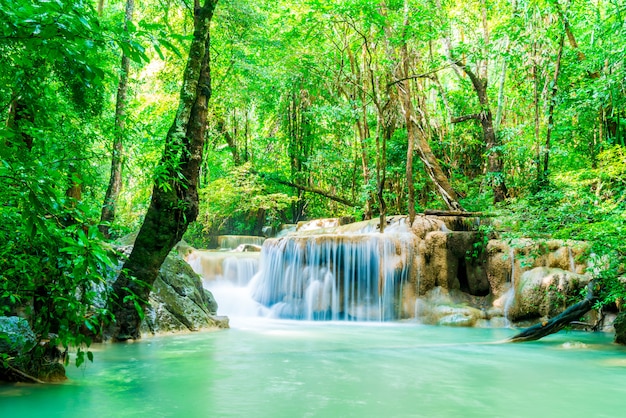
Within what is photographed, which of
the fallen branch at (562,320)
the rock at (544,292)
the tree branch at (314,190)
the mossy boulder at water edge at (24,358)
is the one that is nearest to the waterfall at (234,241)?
the tree branch at (314,190)

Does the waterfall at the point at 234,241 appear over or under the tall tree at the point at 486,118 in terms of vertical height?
under

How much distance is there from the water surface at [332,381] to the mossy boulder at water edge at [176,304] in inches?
20.3

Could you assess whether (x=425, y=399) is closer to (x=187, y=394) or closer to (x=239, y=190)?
(x=187, y=394)

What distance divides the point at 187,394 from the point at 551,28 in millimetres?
9899

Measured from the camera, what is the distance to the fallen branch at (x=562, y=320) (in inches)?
271

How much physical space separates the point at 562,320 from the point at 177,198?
18.0 feet

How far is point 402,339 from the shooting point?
802 centimetres

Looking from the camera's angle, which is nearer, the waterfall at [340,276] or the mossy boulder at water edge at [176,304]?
the mossy boulder at water edge at [176,304]

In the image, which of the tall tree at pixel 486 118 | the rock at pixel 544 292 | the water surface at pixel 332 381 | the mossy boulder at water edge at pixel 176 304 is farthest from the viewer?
the tall tree at pixel 486 118

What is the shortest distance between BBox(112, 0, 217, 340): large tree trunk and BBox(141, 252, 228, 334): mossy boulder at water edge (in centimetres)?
79

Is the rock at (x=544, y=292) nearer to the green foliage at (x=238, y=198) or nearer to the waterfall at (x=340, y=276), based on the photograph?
the waterfall at (x=340, y=276)

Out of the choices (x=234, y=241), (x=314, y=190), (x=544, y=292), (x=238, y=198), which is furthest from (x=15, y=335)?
(x=314, y=190)

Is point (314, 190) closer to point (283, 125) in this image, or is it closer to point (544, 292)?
point (283, 125)

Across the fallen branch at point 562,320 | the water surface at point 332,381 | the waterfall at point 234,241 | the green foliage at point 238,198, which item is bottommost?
the water surface at point 332,381
